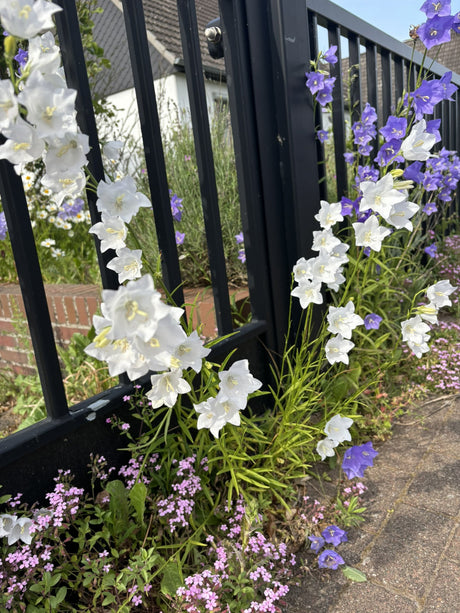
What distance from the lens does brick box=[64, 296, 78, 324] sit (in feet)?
8.95

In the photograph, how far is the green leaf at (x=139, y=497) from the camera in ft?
4.05

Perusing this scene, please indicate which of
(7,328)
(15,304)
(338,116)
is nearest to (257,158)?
(338,116)

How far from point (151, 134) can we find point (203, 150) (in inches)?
10.0

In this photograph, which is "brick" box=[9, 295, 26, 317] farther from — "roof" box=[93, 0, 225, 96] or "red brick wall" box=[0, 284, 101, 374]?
"roof" box=[93, 0, 225, 96]

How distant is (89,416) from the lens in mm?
1333

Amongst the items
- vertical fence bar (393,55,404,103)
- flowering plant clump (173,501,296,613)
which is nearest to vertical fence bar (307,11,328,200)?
vertical fence bar (393,55,404,103)

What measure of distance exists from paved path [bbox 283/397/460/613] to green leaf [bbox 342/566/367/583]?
13mm

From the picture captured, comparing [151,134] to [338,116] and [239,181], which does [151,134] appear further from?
[338,116]

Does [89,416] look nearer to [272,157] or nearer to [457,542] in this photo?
[457,542]

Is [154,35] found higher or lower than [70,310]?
higher

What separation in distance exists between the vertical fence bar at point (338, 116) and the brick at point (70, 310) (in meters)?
A: 1.66

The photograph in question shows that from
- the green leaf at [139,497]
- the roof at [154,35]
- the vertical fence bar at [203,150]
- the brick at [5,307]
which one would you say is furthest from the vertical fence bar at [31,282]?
the roof at [154,35]

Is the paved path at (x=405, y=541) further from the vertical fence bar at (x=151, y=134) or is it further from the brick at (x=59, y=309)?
the brick at (x=59, y=309)

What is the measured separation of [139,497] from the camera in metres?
1.24
